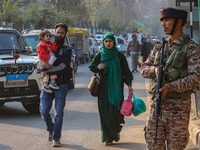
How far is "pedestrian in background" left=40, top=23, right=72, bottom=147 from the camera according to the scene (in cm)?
666

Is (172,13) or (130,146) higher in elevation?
(172,13)

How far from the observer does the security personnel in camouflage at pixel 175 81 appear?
13.4ft

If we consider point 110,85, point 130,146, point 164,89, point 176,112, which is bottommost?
point 130,146

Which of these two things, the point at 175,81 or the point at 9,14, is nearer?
the point at 175,81

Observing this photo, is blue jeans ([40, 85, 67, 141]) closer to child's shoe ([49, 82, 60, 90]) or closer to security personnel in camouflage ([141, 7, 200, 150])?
child's shoe ([49, 82, 60, 90])

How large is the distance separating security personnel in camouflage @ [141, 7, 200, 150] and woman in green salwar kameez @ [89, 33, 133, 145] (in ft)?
7.63

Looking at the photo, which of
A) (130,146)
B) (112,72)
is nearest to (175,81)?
(112,72)

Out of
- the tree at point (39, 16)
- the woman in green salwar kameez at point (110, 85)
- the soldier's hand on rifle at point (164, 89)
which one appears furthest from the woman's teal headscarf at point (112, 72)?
the tree at point (39, 16)

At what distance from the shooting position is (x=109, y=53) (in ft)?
21.7

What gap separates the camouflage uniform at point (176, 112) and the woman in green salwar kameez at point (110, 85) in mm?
2294

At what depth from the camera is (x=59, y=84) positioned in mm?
6676

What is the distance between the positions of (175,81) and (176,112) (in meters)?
0.32

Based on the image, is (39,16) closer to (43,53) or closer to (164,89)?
(43,53)

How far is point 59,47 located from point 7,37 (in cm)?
451
